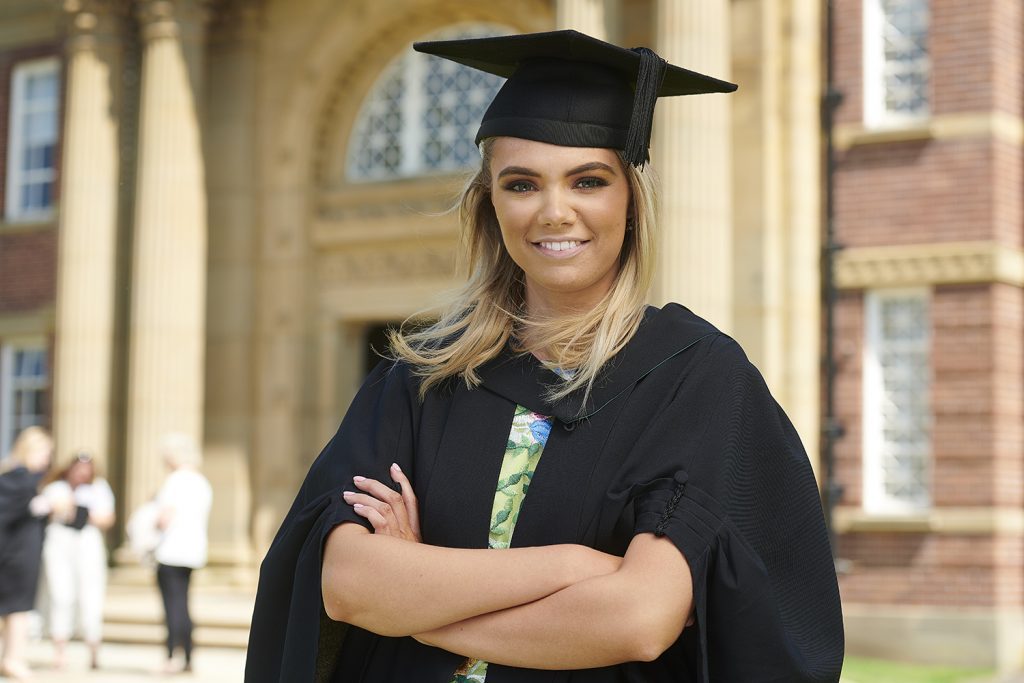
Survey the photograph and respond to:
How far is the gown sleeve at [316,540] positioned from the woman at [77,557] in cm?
1024

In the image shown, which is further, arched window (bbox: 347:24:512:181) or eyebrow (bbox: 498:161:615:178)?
arched window (bbox: 347:24:512:181)

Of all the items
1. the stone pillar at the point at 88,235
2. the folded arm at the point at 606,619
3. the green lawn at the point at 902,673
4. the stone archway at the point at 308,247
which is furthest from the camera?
the stone archway at the point at 308,247

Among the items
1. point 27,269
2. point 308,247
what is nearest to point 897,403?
point 308,247

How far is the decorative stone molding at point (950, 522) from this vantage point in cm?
1338

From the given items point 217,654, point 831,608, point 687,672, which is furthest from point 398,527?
point 217,654

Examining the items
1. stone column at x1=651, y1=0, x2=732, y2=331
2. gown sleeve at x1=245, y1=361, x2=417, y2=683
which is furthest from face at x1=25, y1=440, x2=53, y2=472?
gown sleeve at x1=245, y1=361, x2=417, y2=683

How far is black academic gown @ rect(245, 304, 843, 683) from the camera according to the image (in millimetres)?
2182

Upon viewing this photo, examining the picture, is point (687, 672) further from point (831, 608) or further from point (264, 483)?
point (264, 483)

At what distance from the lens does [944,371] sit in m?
13.8

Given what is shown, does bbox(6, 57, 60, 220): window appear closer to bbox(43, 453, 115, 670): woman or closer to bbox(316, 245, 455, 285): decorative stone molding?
bbox(316, 245, 455, 285): decorative stone molding

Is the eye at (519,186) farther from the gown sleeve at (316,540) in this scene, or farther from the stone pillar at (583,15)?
the stone pillar at (583,15)

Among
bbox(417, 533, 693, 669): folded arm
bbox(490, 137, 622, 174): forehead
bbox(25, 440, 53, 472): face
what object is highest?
bbox(490, 137, 622, 174): forehead

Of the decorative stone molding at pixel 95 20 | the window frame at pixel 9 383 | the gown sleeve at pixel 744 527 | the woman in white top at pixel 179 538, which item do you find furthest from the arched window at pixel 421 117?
the gown sleeve at pixel 744 527

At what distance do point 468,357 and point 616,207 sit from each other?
34 cm
